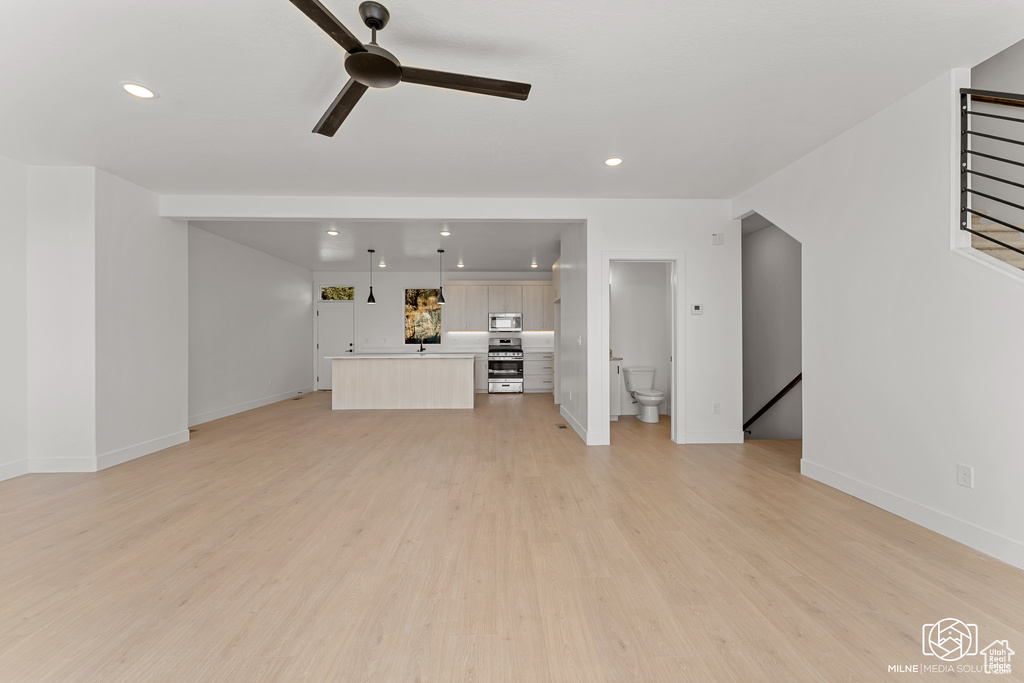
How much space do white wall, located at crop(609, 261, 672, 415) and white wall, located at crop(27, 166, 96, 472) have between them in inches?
233

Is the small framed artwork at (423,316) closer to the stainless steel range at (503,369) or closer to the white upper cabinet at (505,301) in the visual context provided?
the white upper cabinet at (505,301)

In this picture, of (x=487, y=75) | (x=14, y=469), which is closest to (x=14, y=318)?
(x=14, y=469)

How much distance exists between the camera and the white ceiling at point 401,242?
5.80 meters

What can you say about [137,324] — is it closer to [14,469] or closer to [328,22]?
[14,469]

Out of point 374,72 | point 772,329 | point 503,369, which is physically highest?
point 374,72

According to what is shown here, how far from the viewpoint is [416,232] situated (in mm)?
6203

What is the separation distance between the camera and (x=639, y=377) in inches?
255

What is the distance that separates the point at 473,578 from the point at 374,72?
7.56ft

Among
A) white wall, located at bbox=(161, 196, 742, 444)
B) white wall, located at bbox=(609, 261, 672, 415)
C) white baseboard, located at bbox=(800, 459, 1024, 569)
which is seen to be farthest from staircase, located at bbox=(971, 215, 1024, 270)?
white wall, located at bbox=(609, 261, 672, 415)

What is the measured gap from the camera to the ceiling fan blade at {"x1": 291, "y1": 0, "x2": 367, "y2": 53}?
1531 mm

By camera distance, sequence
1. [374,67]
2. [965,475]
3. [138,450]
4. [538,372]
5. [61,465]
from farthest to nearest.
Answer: [538,372] < [138,450] < [61,465] < [965,475] < [374,67]

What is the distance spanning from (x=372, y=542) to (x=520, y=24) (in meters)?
2.76

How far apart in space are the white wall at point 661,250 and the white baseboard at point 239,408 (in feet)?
9.85

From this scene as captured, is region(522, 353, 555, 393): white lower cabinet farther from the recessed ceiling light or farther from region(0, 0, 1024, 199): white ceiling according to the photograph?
the recessed ceiling light
